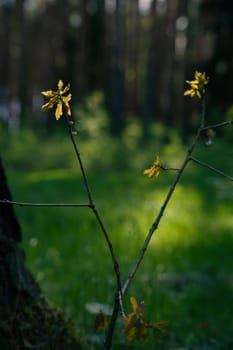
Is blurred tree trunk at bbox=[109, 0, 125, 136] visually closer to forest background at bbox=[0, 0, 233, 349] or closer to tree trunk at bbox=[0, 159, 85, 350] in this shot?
forest background at bbox=[0, 0, 233, 349]

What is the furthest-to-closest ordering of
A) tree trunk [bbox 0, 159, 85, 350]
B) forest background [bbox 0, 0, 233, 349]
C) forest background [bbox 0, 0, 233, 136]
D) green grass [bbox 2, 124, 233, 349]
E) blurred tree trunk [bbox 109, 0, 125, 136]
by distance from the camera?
forest background [bbox 0, 0, 233, 136] → blurred tree trunk [bbox 109, 0, 125, 136] → forest background [bbox 0, 0, 233, 349] → green grass [bbox 2, 124, 233, 349] → tree trunk [bbox 0, 159, 85, 350]

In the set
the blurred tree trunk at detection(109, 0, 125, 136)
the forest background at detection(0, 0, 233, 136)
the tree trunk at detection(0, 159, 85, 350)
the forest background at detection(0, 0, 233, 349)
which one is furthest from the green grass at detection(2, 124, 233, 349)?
the forest background at detection(0, 0, 233, 136)

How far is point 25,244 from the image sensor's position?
5762mm

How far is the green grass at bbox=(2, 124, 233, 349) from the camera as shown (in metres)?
3.81

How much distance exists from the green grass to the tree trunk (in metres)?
0.49

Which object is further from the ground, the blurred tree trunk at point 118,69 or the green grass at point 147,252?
the blurred tree trunk at point 118,69

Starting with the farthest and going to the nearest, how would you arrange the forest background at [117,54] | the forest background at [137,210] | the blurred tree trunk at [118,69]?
the forest background at [117,54], the blurred tree trunk at [118,69], the forest background at [137,210]

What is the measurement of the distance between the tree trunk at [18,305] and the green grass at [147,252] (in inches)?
19.3

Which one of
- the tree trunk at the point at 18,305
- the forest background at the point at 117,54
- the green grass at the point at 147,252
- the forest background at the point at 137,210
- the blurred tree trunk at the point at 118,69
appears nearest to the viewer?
the tree trunk at the point at 18,305

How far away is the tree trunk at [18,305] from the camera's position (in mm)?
2436

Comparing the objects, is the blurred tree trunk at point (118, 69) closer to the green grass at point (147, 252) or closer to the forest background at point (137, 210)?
the forest background at point (137, 210)

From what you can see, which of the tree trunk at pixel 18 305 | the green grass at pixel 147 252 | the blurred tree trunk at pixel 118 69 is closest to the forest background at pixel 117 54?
the blurred tree trunk at pixel 118 69

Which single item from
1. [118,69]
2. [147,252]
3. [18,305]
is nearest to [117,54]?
[118,69]

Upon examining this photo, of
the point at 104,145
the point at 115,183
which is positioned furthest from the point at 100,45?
the point at 115,183
